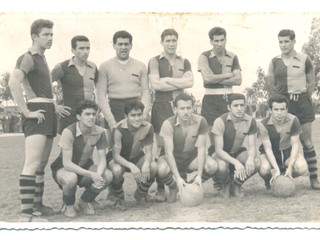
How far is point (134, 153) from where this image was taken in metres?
4.88

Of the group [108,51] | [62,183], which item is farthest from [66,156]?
[108,51]

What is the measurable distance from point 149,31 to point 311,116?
191 cm

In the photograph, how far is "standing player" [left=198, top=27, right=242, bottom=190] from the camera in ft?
16.7

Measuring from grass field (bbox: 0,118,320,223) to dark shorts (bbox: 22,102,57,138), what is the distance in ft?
0.44

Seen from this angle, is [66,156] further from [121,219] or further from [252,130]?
[252,130]

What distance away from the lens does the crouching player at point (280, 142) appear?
5047 millimetres

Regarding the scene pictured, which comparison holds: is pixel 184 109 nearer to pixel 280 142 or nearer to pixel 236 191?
pixel 236 191

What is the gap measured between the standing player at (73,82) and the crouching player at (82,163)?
0.32ft

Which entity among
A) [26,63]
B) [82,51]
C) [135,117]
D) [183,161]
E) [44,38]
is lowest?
[183,161]

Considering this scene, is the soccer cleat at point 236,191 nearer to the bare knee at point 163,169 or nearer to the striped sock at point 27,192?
the bare knee at point 163,169

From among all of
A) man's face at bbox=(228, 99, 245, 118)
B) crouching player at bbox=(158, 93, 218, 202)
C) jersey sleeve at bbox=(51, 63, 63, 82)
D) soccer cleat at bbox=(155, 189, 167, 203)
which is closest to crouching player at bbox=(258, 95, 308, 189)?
man's face at bbox=(228, 99, 245, 118)

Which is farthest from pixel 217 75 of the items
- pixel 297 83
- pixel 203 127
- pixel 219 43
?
pixel 297 83

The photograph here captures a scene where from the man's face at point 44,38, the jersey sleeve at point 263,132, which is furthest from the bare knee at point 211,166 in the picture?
the man's face at point 44,38

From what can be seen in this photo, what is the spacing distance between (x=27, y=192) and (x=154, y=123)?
140 cm
